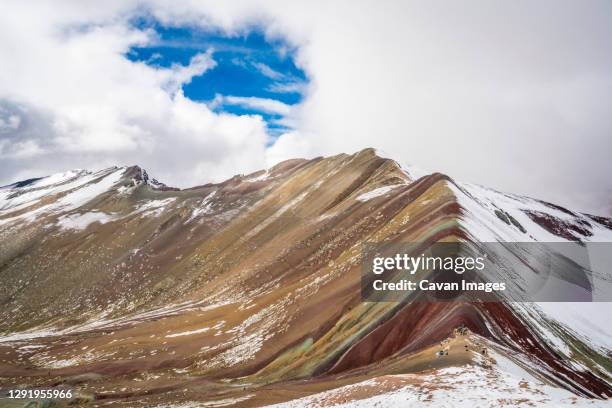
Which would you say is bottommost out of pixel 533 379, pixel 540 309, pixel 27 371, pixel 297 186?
pixel 27 371

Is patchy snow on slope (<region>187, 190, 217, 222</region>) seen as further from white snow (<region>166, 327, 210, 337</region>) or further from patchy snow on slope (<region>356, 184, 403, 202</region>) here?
white snow (<region>166, 327, 210, 337</region>)

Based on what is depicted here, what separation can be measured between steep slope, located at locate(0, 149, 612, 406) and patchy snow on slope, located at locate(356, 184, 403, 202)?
31.4 inches

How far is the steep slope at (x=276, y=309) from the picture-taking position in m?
40.6

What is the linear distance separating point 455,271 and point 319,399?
24447 millimetres

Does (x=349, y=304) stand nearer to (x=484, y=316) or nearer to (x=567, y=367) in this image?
(x=484, y=316)

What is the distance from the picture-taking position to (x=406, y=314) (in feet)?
146

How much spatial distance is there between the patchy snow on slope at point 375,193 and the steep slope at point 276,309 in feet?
2.61

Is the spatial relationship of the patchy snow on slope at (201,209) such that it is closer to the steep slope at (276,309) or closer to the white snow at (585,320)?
the steep slope at (276,309)

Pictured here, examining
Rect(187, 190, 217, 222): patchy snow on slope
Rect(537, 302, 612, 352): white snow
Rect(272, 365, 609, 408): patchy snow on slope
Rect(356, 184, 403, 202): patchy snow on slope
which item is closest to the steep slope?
Rect(537, 302, 612, 352): white snow

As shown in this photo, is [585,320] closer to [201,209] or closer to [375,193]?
[375,193]

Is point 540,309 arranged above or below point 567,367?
above

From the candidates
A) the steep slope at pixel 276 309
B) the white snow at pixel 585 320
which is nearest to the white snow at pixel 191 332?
the steep slope at pixel 276 309

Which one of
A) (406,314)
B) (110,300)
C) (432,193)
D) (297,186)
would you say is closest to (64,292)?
(110,300)

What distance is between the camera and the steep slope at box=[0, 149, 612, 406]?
40.6 meters
